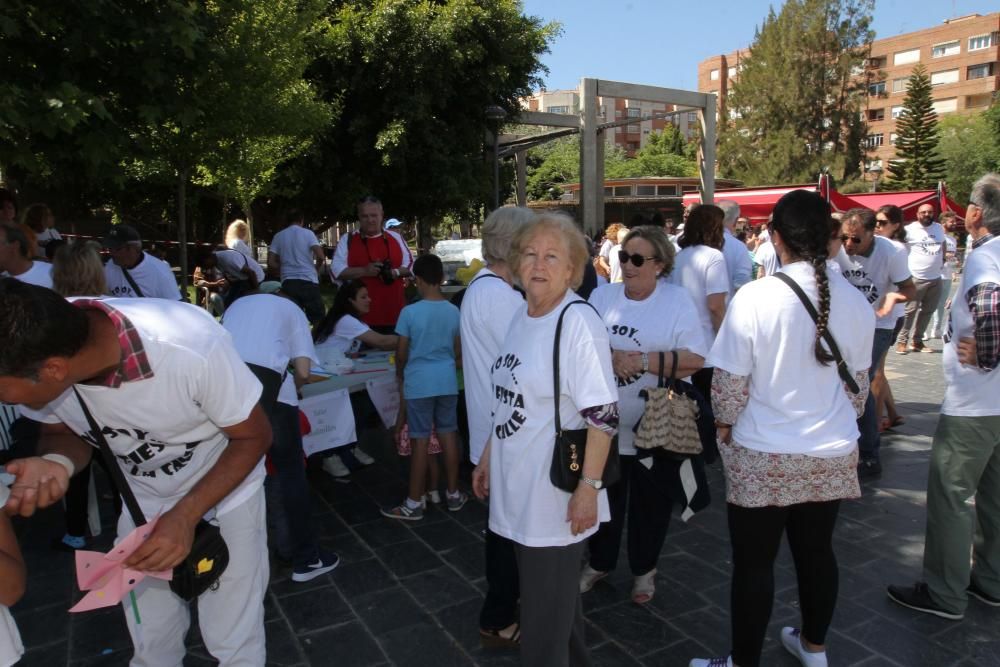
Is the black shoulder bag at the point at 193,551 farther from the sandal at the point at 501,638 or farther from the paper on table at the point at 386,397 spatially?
the paper on table at the point at 386,397

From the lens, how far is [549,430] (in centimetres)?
228

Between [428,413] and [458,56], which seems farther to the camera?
[458,56]

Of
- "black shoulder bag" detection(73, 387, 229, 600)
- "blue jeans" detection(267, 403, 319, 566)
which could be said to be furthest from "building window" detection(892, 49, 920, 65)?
"black shoulder bag" detection(73, 387, 229, 600)

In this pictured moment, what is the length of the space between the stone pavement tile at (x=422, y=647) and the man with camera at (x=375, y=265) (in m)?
3.26

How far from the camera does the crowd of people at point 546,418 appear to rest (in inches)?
72.9

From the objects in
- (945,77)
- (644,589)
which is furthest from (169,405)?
(945,77)

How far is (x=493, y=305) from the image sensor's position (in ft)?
11.3

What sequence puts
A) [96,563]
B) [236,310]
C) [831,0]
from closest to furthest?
1. [96,563]
2. [236,310]
3. [831,0]

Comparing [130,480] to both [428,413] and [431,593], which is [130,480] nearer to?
[431,593]

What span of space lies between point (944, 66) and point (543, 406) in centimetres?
9377

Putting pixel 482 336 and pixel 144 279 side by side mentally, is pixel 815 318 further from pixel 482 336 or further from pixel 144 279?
pixel 144 279

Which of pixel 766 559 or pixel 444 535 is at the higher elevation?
pixel 766 559

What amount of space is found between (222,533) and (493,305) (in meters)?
1.72

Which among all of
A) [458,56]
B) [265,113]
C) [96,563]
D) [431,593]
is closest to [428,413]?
[431,593]
